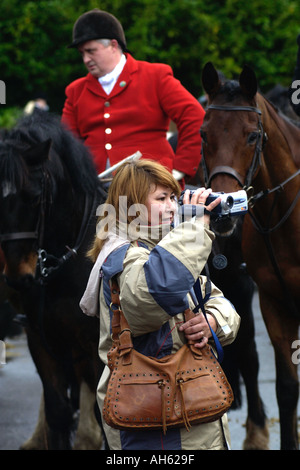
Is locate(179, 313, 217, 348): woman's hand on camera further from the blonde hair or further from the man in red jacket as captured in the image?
the man in red jacket

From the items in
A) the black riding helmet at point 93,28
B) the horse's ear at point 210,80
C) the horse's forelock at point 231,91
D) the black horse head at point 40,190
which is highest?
the black riding helmet at point 93,28

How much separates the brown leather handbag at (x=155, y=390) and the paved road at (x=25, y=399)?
2702 mm

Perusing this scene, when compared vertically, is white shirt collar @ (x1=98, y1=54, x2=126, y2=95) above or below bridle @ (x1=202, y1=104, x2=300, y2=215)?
above

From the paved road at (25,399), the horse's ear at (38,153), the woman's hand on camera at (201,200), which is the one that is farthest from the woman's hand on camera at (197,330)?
the paved road at (25,399)

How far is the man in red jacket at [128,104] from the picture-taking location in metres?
4.98

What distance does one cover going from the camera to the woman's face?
2922 mm

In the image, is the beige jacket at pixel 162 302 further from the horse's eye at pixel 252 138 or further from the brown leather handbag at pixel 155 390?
the horse's eye at pixel 252 138

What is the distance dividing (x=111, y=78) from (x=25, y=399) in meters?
3.10

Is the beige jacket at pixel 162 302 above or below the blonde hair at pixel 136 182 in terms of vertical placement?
below

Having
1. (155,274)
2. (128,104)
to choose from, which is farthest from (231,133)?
(155,274)

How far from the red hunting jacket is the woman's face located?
2.02 m

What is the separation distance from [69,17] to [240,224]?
34.6 ft

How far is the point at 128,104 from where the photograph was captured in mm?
5082

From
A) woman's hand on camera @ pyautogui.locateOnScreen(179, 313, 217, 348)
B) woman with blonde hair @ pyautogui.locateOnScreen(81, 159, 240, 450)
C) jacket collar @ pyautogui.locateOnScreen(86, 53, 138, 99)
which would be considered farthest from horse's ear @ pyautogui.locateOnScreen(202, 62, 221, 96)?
woman's hand on camera @ pyautogui.locateOnScreen(179, 313, 217, 348)
